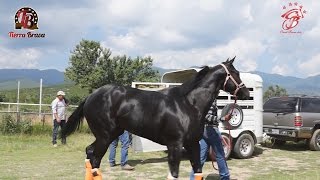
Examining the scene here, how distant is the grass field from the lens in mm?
8578

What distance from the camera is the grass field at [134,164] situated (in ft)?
28.1

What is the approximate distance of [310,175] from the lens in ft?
29.0

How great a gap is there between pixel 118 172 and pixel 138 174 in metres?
0.47

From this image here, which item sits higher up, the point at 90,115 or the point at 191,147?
the point at 90,115

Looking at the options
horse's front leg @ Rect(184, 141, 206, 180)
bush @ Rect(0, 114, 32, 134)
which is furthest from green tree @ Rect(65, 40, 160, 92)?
horse's front leg @ Rect(184, 141, 206, 180)

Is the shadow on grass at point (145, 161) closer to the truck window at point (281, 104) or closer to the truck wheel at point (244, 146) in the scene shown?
the truck wheel at point (244, 146)

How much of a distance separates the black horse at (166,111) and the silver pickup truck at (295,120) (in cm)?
757

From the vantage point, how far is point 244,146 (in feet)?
37.4

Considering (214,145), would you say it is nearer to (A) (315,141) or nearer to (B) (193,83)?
(B) (193,83)

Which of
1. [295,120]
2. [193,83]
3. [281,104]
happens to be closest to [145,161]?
[193,83]

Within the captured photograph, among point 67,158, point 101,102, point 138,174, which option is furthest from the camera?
point 67,158

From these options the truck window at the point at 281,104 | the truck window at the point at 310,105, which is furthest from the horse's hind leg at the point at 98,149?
the truck window at the point at 310,105

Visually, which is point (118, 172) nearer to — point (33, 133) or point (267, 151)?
point (267, 151)

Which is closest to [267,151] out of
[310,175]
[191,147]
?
[310,175]
